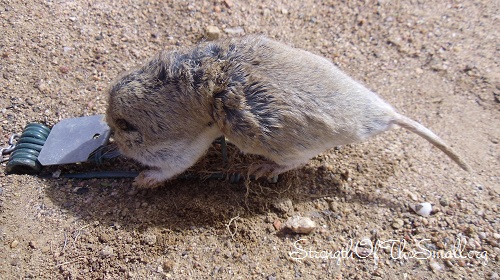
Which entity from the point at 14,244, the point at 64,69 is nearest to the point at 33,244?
the point at 14,244

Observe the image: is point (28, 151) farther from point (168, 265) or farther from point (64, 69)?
point (168, 265)

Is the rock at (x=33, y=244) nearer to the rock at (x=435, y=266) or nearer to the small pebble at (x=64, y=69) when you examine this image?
the small pebble at (x=64, y=69)

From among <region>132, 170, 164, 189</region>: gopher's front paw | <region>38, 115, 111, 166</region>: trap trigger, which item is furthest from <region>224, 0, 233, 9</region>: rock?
<region>132, 170, 164, 189</region>: gopher's front paw

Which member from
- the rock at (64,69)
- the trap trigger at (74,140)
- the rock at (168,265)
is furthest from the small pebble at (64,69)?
the rock at (168,265)

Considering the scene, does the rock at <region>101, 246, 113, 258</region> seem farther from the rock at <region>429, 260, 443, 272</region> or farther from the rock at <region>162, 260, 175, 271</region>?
the rock at <region>429, 260, 443, 272</region>

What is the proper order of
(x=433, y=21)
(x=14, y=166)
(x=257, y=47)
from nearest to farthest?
(x=257, y=47), (x=14, y=166), (x=433, y=21)

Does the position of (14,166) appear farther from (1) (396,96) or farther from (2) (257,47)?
(1) (396,96)

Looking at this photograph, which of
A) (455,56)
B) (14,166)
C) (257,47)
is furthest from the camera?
(455,56)

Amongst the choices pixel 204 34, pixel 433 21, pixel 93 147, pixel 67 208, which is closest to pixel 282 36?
pixel 204 34
